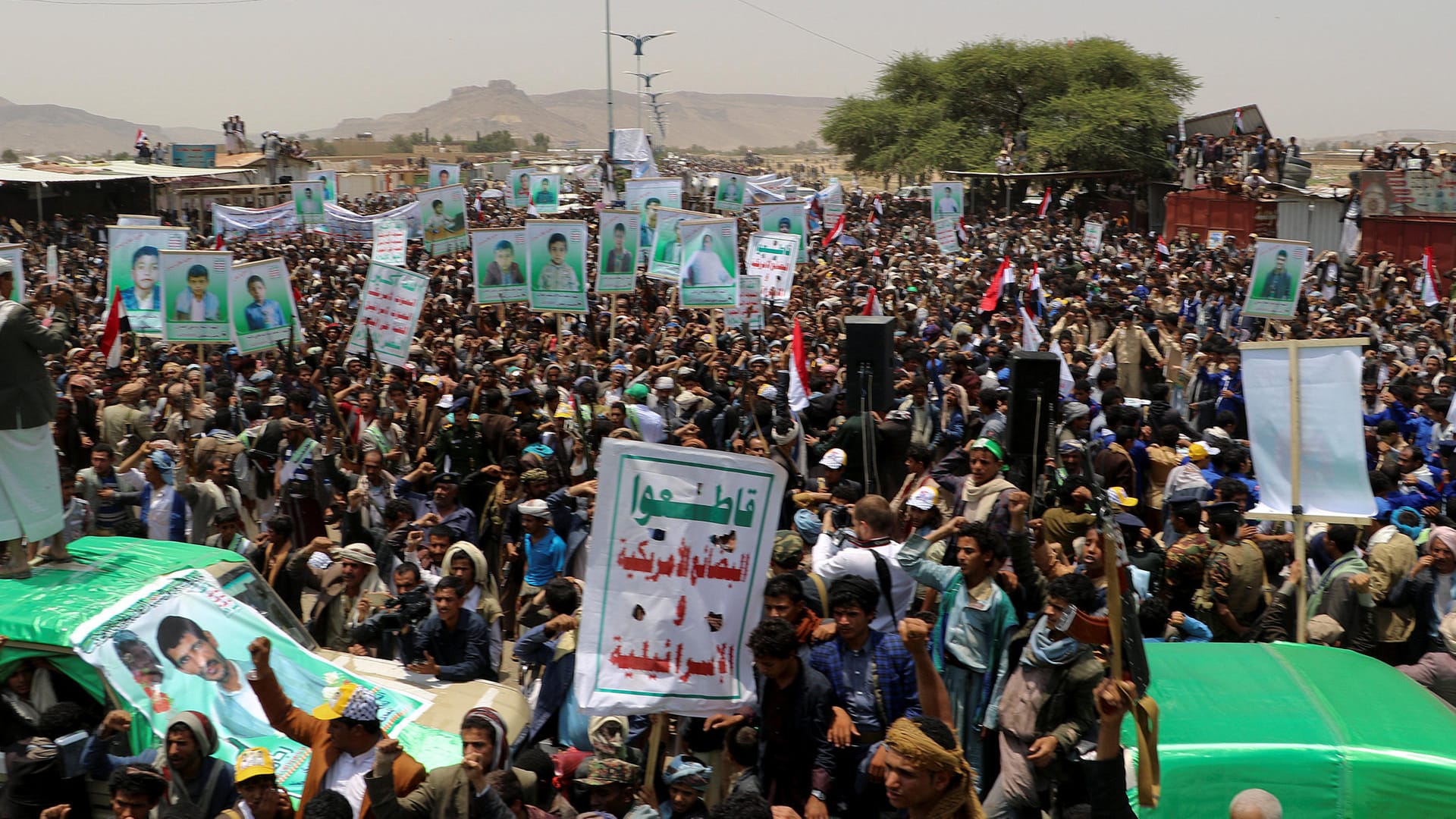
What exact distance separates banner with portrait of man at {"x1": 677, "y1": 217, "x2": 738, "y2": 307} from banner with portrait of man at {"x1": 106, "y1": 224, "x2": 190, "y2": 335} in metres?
5.74

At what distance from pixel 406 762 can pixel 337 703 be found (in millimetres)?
329

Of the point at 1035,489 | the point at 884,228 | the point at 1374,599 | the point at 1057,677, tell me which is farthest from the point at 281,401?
the point at 884,228

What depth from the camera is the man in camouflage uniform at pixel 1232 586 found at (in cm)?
621

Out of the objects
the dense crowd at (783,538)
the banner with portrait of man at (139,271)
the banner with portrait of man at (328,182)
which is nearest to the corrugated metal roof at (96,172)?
the banner with portrait of man at (328,182)

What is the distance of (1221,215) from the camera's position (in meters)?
33.0

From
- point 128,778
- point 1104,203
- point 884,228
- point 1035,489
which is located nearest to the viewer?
point 128,778

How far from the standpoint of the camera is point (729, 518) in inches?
181

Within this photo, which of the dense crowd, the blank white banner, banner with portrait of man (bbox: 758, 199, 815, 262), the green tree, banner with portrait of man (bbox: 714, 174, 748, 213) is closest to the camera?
the dense crowd

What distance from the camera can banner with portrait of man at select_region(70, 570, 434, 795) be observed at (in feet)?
15.8

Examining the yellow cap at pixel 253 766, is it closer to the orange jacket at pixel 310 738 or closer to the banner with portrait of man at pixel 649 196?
the orange jacket at pixel 310 738

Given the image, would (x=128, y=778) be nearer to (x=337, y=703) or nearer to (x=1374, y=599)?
(x=337, y=703)

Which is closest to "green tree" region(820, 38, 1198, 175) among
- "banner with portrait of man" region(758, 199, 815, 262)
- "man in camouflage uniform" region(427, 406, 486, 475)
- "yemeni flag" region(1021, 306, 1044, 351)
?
"banner with portrait of man" region(758, 199, 815, 262)

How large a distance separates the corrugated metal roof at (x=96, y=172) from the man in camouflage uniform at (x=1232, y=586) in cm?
3626

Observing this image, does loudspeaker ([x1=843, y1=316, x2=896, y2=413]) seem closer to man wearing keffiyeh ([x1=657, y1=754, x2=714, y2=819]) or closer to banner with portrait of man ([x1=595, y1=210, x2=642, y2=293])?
man wearing keffiyeh ([x1=657, y1=754, x2=714, y2=819])
